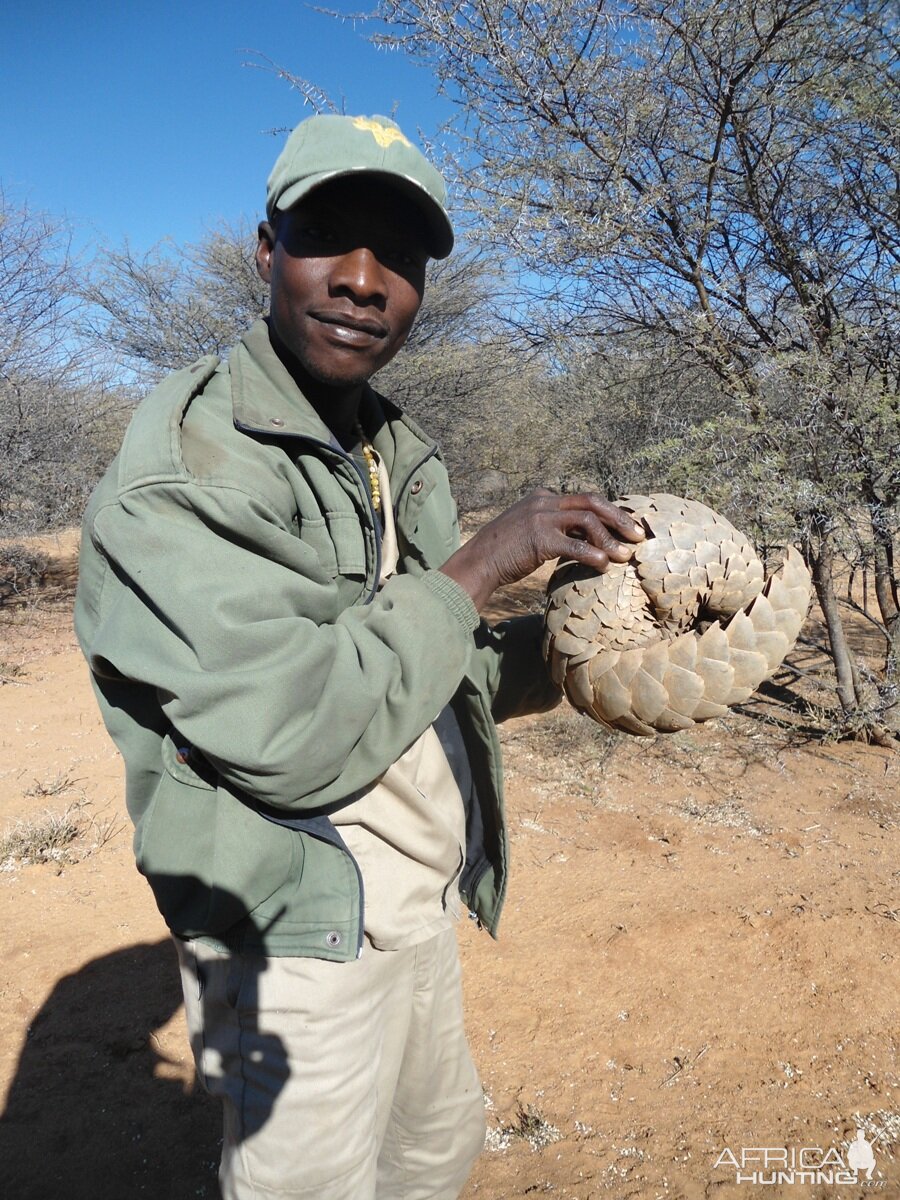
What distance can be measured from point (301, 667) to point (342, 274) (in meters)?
0.73

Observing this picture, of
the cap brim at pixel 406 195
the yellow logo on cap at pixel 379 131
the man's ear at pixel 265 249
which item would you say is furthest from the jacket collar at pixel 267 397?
the yellow logo on cap at pixel 379 131

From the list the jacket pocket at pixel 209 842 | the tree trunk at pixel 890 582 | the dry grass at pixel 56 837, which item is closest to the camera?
the jacket pocket at pixel 209 842

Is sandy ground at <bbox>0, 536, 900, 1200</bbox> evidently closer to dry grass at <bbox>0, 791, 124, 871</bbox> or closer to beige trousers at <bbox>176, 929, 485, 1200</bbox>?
dry grass at <bbox>0, 791, 124, 871</bbox>

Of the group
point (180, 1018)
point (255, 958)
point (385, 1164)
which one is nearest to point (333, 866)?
point (255, 958)

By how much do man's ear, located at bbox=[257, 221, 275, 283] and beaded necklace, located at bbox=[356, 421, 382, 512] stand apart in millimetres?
365

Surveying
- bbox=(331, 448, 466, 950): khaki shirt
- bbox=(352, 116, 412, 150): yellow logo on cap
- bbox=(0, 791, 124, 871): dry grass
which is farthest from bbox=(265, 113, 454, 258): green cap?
bbox=(0, 791, 124, 871): dry grass

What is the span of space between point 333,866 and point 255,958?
0.67 feet

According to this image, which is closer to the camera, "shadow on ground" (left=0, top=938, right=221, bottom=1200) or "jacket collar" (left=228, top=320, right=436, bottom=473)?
"jacket collar" (left=228, top=320, right=436, bottom=473)

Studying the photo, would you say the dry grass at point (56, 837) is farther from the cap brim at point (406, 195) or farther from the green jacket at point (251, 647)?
the cap brim at point (406, 195)

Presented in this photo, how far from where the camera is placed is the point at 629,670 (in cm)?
157

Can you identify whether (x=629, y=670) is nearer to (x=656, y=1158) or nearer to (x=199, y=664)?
(x=199, y=664)

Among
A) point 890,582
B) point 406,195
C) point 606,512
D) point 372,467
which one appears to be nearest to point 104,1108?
point 372,467

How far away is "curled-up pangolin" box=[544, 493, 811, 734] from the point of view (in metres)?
1.54

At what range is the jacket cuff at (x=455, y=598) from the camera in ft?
4.34
